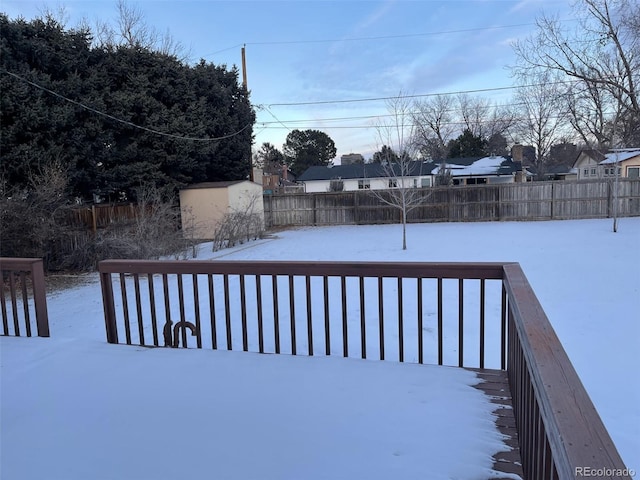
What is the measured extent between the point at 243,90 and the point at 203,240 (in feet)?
26.1

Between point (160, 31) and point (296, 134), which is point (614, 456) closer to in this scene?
point (160, 31)

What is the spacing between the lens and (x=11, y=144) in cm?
1027

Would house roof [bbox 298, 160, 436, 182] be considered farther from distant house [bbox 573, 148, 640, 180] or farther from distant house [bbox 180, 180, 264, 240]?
distant house [bbox 180, 180, 264, 240]

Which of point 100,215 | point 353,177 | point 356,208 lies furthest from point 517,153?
point 100,215

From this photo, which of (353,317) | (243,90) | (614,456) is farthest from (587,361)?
(243,90)

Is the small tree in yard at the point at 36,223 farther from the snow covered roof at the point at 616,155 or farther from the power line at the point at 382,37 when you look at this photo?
the snow covered roof at the point at 616,155

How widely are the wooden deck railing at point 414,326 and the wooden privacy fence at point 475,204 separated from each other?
12.0 m

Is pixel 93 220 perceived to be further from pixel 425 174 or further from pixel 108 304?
pixel 425 174

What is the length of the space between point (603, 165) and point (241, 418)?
90.7 feet

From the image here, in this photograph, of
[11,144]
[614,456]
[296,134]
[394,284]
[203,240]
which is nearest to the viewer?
[614,456]

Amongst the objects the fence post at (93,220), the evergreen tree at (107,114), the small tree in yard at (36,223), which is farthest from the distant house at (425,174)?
the small tree in yard at (36,223)

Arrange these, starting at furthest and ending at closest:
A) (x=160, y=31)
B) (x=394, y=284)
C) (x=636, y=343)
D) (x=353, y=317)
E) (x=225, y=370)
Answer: (x=160, y=31) < (x=394, y=284) < (x=353, y=317) < (x=636, y=343) < (x=225, y=370)

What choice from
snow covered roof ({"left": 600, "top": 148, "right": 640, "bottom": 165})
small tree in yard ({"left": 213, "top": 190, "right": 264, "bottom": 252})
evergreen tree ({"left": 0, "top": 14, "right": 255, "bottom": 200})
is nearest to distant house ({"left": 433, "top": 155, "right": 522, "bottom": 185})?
snow covered roof ({"left": 600, "top": 148, "right": 640, "bottom": 165})

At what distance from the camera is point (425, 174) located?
96.1 feet
